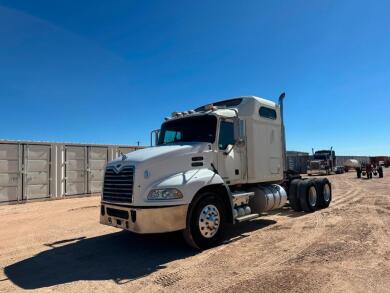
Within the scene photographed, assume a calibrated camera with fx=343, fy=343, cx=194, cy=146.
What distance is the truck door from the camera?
314 inches

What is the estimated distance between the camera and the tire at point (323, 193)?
12288 millimetres

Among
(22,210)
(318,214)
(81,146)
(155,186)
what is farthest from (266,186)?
(81,146)

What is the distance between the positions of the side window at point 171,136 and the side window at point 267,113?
2493 millimetres

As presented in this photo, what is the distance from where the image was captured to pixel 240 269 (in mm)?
5672

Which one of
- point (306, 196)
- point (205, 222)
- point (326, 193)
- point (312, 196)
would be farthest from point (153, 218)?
point (326, 193)

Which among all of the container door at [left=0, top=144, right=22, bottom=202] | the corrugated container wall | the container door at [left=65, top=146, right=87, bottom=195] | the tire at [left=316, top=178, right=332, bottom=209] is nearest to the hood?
the tire at [left=316, top=178, right=332, bottom=209]

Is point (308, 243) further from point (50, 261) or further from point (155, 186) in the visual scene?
point (50, 261)

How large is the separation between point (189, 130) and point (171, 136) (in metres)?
0.60

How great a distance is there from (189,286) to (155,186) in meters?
2.08

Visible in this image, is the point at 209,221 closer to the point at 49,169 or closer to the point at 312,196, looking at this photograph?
the point at 312,196

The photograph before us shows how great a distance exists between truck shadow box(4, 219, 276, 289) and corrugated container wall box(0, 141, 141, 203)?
9415mm

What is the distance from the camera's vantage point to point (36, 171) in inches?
670

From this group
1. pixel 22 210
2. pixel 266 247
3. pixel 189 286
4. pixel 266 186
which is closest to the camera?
pixel 189 286

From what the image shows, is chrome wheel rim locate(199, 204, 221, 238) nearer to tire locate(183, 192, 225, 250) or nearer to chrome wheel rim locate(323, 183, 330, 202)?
tire locate(183, 192, 225, 250)
